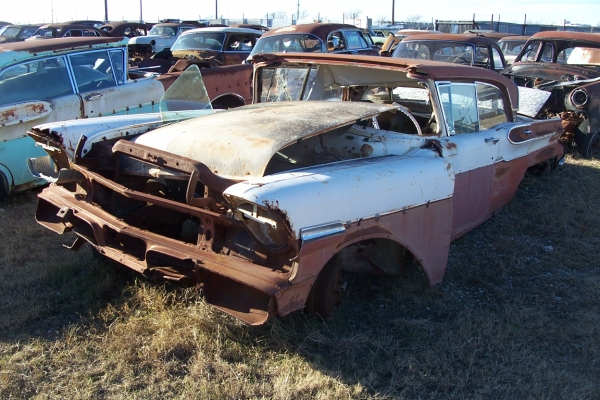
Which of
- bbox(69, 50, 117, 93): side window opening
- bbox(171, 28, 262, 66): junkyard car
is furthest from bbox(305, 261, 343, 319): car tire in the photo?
bbox(171, 28, 262, 66): junkyard car

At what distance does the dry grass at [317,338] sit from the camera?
277cm

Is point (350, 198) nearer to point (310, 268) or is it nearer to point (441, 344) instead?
point (310, 268)

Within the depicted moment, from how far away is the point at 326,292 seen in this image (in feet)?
10.4

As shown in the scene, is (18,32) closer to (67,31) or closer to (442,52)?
(67,31)

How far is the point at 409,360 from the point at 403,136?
1470 mm

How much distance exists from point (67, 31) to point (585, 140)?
1337 centimetres

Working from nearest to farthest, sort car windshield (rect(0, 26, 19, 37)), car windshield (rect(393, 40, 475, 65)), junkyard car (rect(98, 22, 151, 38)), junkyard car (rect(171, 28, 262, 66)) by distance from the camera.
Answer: car windshield (rect(393, 40, 475, 65)), junkyard car (rect(171, 28, 262, 66)), junkyard car (rect(98, 22, 151, 38)), car windshield (rect(0, 26, 19, 37))

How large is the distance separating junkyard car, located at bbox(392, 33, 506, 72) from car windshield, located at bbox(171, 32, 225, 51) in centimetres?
394

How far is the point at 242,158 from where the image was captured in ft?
10.3

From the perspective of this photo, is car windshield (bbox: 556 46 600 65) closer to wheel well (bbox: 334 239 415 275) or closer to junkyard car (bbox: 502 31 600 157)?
junkyard car (bbox: 502 31 600 157)

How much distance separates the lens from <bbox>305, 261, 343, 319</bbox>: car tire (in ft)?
10.3

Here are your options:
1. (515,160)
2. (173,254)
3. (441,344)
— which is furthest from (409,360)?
(515,160)

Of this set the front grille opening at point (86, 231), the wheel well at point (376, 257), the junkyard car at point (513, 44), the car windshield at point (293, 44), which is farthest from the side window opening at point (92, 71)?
the junkyard car at point (513, 44)

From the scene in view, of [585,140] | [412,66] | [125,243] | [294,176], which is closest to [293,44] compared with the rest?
[585,140]
